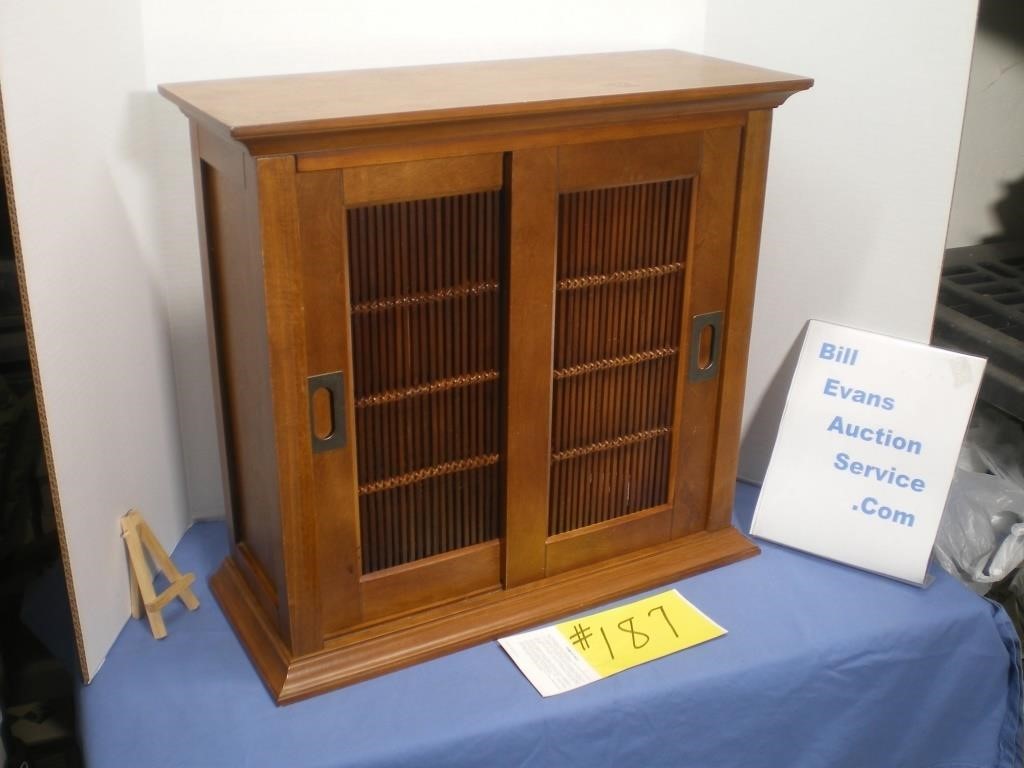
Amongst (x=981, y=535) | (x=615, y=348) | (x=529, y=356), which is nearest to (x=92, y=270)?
(x=529, y=356)

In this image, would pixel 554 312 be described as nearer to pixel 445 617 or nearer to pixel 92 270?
pixel 445 617

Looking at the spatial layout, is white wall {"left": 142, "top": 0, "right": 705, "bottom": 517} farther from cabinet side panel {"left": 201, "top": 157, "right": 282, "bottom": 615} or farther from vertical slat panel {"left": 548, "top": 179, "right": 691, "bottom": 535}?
vertical slat panel {"left": 548, "top": 179, "right": 691, "bottom": 535}

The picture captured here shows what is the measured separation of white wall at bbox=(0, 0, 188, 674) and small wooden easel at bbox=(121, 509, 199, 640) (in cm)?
2

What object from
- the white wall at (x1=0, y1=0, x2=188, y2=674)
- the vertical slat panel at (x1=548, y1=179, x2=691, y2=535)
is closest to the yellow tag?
the vertical slat panel at (x1=548, y1=179, x2=691, y2=535)

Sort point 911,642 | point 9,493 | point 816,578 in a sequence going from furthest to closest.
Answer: point 816,578 < point 911,642 < point 9,493

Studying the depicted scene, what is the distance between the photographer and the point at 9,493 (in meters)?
1.46

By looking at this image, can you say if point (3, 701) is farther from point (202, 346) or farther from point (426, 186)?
point (426, 186)

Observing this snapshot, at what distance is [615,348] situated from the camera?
1624 mm

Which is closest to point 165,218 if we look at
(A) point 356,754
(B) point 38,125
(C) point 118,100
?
(C) point 118,100

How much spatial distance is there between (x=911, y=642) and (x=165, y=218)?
54.9 inches

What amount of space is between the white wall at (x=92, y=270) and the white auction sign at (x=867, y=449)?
3.57 feet

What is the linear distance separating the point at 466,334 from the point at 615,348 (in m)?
0.26

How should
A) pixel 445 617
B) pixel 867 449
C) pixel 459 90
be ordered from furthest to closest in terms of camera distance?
pixel 867 449 → pixel 445 617 → pixel 459 90

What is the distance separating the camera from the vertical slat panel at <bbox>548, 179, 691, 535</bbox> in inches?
60.4
